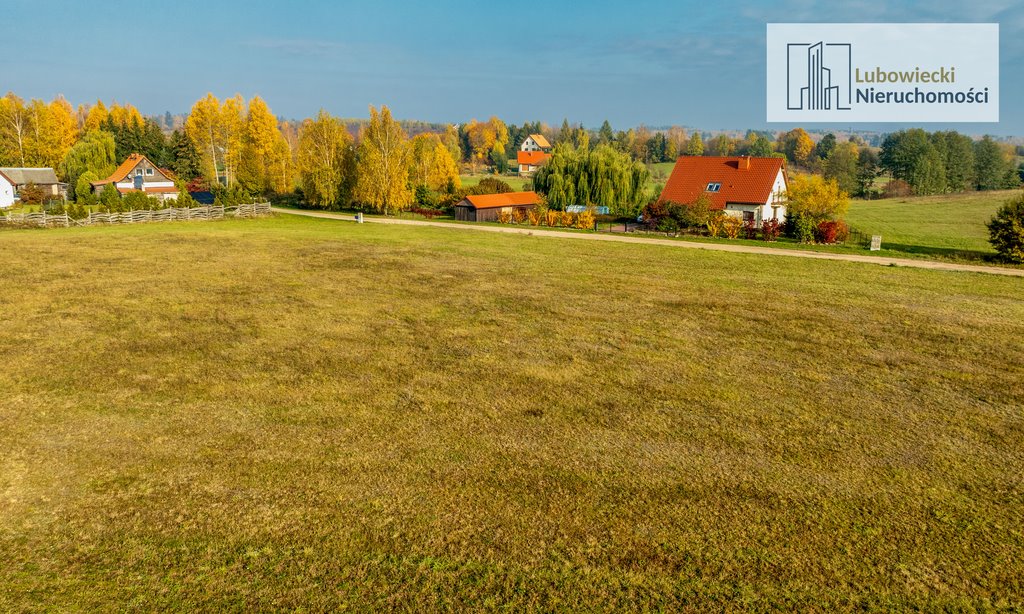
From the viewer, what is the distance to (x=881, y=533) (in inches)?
306

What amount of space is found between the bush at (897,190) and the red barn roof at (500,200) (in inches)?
2527

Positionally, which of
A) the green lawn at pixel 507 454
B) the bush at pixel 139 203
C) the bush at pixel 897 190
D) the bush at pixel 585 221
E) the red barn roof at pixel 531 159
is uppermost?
the red barn roof at pixel 531 159

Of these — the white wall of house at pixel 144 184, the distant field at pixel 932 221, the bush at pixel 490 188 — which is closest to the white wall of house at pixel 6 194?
the white wall of house at pixel 144 184

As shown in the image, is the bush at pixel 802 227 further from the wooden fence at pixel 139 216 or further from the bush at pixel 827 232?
the wooden fence at pixel 139 216

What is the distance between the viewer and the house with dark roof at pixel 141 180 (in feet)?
230

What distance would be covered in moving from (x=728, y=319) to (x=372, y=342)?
10500mm

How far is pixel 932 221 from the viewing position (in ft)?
194

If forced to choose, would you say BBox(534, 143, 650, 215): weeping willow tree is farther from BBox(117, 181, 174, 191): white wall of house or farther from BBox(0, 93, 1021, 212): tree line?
BBox(117, 181, 174, 191): white wall of house

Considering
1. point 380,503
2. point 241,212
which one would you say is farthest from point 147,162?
point 380,503

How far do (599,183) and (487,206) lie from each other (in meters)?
12.2

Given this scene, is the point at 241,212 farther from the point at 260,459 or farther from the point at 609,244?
the point at 260,459

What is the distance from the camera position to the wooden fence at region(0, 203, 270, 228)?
4341 centimetres

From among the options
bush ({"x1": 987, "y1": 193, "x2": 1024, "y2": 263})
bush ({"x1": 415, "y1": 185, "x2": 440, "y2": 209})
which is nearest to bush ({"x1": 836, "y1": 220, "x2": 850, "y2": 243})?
bush ({"x1": 987, "y1": 193, "x2": 1024, "y2": 263})

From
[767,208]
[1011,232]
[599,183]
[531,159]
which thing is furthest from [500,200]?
[531,159]
